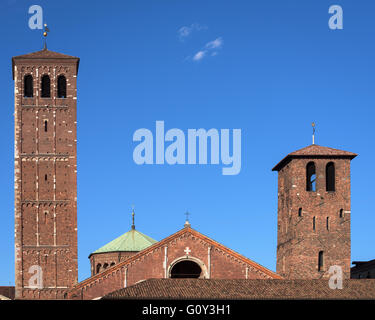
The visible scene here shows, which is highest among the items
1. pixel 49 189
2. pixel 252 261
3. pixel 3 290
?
pixel 49 189

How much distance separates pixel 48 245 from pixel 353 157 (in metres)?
22.6

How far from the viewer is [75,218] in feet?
172

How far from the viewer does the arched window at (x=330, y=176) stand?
4872 centimetres

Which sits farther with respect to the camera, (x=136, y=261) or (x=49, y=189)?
(x=49, y=189)

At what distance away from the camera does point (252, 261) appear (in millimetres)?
46250

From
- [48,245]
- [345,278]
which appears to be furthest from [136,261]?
[345,278]

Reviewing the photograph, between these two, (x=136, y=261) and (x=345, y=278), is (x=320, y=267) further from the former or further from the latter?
(x=136, y=261)

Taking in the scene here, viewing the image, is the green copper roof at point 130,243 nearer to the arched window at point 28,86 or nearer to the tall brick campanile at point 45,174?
the tall brick campanile at point 45,174

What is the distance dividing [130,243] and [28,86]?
15789 millimetres

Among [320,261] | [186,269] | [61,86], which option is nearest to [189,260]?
[186,269]

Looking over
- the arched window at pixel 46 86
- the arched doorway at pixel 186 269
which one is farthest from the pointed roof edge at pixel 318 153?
the arched window at pixel 46 86

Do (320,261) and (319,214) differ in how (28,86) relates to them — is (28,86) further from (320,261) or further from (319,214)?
(320,261)
